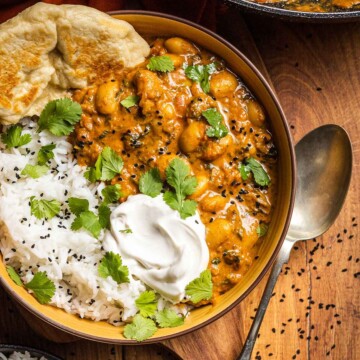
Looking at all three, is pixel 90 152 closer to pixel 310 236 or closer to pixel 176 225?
pixel 176 225

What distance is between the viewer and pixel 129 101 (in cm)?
351

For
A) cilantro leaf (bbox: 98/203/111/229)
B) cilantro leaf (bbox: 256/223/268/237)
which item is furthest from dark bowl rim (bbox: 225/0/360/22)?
cilantro leaf (bbox: 98/203/111/229)

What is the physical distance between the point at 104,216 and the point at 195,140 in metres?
0.59

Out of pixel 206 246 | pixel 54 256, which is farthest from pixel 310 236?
pixel 54 256

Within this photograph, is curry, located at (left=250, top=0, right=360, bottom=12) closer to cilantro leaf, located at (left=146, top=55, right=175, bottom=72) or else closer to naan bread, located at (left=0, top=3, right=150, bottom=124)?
cilantro leaf, located at (left=146, top=55, right=175, bottom=72)

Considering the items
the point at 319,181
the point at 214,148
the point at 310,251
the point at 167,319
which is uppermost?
the point at 214,148

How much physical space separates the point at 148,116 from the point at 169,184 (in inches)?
13.9

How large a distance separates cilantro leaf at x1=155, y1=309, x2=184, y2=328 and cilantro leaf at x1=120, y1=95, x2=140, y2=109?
1.03 meters

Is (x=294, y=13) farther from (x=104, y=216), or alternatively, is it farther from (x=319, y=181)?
(x=104, y=216)

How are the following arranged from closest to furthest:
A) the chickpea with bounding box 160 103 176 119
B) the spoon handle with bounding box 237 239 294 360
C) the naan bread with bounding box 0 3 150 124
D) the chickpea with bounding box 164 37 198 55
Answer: the naan bread with bounding box 0 3 150 124 → the chickpea with bounding box 160 103 176 119 → the chickpea with bounding box 164 37 198 55 → the spoon handle with bounding box 237 239 294 360

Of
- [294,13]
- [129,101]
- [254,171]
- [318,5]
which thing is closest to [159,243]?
[254,171]

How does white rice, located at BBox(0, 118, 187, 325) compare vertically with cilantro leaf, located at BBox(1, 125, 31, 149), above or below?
below

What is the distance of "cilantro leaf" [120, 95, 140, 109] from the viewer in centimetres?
350

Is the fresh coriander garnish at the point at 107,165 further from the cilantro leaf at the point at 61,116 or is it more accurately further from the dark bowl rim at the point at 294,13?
the dark bowl rim at the point at 294,13
